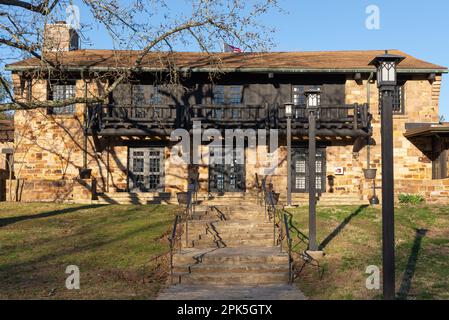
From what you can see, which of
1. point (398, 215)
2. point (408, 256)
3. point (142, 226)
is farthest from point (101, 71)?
point (408, 256)

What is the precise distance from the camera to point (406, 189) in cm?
1811

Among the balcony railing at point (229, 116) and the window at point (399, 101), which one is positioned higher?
the window at point (399, 101)

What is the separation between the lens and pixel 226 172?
2042 centimetres

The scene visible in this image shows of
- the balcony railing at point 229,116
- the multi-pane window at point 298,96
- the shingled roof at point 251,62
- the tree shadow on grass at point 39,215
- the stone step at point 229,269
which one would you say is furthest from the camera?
the multi-pane window at point 298,96

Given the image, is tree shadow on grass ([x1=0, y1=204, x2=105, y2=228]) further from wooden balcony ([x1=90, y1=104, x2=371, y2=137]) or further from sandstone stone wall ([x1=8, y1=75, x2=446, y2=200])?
wooden balcony ([x1=90, y1=104, x2=371, y2=137])

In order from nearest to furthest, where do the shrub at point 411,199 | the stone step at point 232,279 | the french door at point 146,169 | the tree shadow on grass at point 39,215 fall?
the stone step at point 232,279
the tree shadow on grass at point 39,215
the shrub at point 411,199
the french door at point 146,169

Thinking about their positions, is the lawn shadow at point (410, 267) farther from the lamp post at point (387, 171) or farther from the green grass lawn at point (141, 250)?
the lamp post at point (387, 171)

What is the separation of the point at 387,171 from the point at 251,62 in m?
14.6

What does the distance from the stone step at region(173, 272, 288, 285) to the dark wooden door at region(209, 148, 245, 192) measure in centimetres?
1055

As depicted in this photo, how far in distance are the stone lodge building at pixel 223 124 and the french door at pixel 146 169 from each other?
0.14 feet

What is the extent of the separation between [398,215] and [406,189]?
3.38 m

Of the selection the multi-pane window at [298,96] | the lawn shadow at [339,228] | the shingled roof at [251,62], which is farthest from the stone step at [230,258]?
the multi-pane window at [298,96]

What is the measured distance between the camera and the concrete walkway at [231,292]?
329 inches
